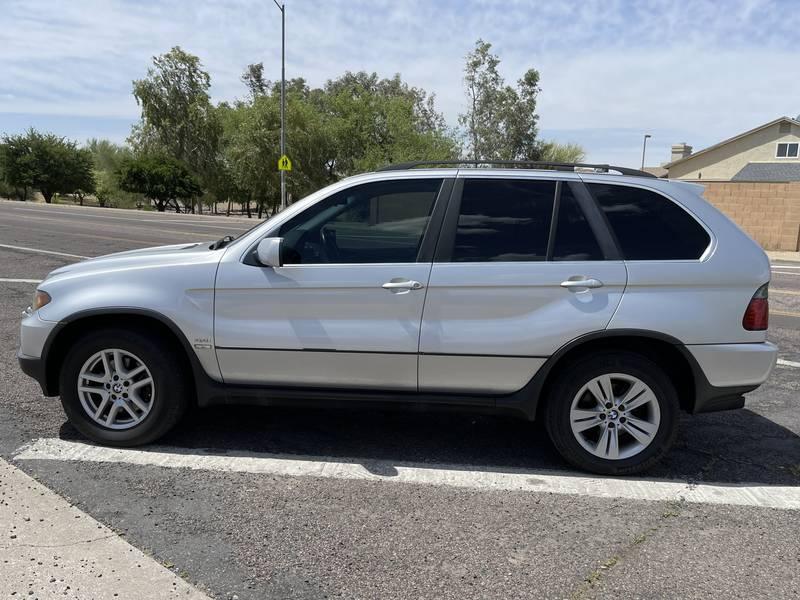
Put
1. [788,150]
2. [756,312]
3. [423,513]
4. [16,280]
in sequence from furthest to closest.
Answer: [788,150] < [16,280] < [756,312] < [423,513]

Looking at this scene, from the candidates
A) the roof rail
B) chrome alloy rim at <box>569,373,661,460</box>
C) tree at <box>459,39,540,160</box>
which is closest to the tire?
chrome alloy rim at <box>569,373,661,460</box>

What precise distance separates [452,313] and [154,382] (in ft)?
6.15

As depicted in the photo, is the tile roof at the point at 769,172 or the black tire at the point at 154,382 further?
the tile roof at the point at 769,172

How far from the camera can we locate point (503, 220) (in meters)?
3.84

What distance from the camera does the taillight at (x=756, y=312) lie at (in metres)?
3.66

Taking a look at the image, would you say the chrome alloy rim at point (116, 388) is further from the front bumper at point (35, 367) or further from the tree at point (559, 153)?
the tree at point (559, 153)

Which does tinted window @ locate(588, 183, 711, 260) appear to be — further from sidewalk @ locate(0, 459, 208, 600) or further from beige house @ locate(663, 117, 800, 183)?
beige house @ locate(663, 117, 800, 183)

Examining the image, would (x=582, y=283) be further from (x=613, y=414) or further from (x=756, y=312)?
(x=756, y=312)

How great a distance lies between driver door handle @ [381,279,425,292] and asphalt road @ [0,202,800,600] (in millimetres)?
1097

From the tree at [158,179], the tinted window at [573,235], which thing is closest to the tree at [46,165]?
the tree at [158,179]

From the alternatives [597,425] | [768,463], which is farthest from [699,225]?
[768,463]

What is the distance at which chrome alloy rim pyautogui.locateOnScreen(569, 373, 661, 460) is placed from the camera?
12.3 feet

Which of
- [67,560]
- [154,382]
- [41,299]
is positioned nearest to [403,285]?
[154,382]

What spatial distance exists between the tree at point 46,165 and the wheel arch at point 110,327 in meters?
58.5
